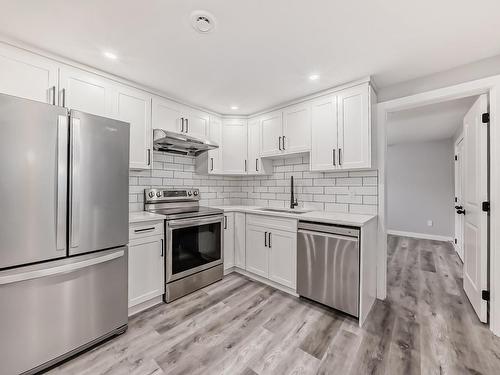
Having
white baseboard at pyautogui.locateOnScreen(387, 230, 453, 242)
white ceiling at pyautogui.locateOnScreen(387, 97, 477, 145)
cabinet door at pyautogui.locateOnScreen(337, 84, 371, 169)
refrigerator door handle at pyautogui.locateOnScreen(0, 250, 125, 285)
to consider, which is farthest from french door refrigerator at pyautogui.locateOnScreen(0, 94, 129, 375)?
white baseboard at pyautogui.locateOnScreen(387, 230, 453, 242)

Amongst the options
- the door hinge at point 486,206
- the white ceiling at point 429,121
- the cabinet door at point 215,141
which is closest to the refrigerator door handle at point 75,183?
the cabinet door at point 215,141

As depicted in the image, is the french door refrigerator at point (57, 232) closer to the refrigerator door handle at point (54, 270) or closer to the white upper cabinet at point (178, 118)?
the refrigerator door handle at point (54, 270)

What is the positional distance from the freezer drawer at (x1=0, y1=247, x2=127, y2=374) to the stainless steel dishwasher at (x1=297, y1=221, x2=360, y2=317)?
5.79 feet

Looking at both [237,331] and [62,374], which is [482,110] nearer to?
[237,331]

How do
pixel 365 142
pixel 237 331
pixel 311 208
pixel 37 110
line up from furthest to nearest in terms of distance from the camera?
1. pixel 311 208
2. pixel 365 142
3. pixel 237 331
4. pixel 37 110

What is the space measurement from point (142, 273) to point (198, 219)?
2.59ft

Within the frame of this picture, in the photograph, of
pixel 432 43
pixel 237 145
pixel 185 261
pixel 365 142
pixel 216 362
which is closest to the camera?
pixel 216 362

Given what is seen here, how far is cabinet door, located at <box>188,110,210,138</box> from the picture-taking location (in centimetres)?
301

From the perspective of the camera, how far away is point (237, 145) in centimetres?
351

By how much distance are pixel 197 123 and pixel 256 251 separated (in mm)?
2003

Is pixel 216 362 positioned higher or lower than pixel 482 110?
lower

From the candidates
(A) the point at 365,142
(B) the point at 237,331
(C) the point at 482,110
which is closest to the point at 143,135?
Result: (B) the point at 237,331

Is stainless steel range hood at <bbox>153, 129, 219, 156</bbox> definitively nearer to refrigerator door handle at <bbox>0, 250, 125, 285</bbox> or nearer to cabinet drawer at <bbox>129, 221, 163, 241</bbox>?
cabinet drawer at <bbox>129, 221, 163, 241</bbox>

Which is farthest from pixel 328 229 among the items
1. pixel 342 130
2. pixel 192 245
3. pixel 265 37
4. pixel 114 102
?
pixel 114 102
